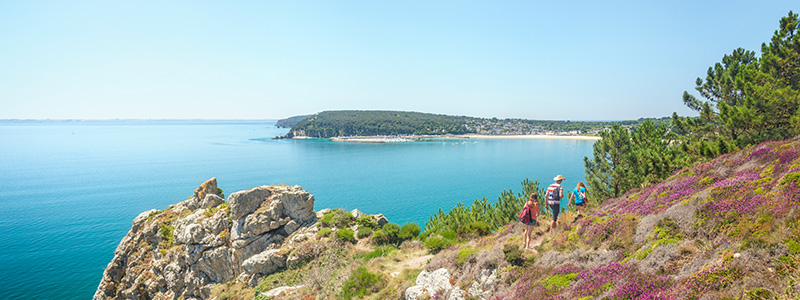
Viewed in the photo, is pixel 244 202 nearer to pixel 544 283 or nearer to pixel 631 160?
pixel 544 283

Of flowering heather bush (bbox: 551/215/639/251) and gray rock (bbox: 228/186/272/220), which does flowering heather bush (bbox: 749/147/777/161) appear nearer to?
flowering heather bush (bbox: 551/215/639/251)

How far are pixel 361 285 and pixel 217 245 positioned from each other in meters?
15.5

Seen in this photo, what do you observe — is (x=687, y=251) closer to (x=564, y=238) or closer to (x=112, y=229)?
(x=564, y=238)

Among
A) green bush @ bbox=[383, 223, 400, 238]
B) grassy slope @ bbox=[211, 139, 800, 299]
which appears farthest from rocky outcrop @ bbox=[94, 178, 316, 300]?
grassy slope @ bbox=[211, 139, 800, 299]

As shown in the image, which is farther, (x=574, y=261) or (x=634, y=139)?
(x=634, y=139)

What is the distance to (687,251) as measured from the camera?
784 cm

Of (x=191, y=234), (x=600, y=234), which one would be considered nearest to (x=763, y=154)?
(x=600, y=234)

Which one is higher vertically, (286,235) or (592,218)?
(592,218)

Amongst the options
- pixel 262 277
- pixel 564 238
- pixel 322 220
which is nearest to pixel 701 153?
pixel 564 238

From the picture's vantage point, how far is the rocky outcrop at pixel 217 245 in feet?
79.1

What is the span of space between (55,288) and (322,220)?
95.5 feet

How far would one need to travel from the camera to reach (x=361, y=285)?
603 inches

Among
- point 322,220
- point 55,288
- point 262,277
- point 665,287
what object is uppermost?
point 665,287

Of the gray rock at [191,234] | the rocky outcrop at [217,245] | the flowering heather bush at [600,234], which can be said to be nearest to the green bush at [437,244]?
the flowering heather bush at [600,234]
